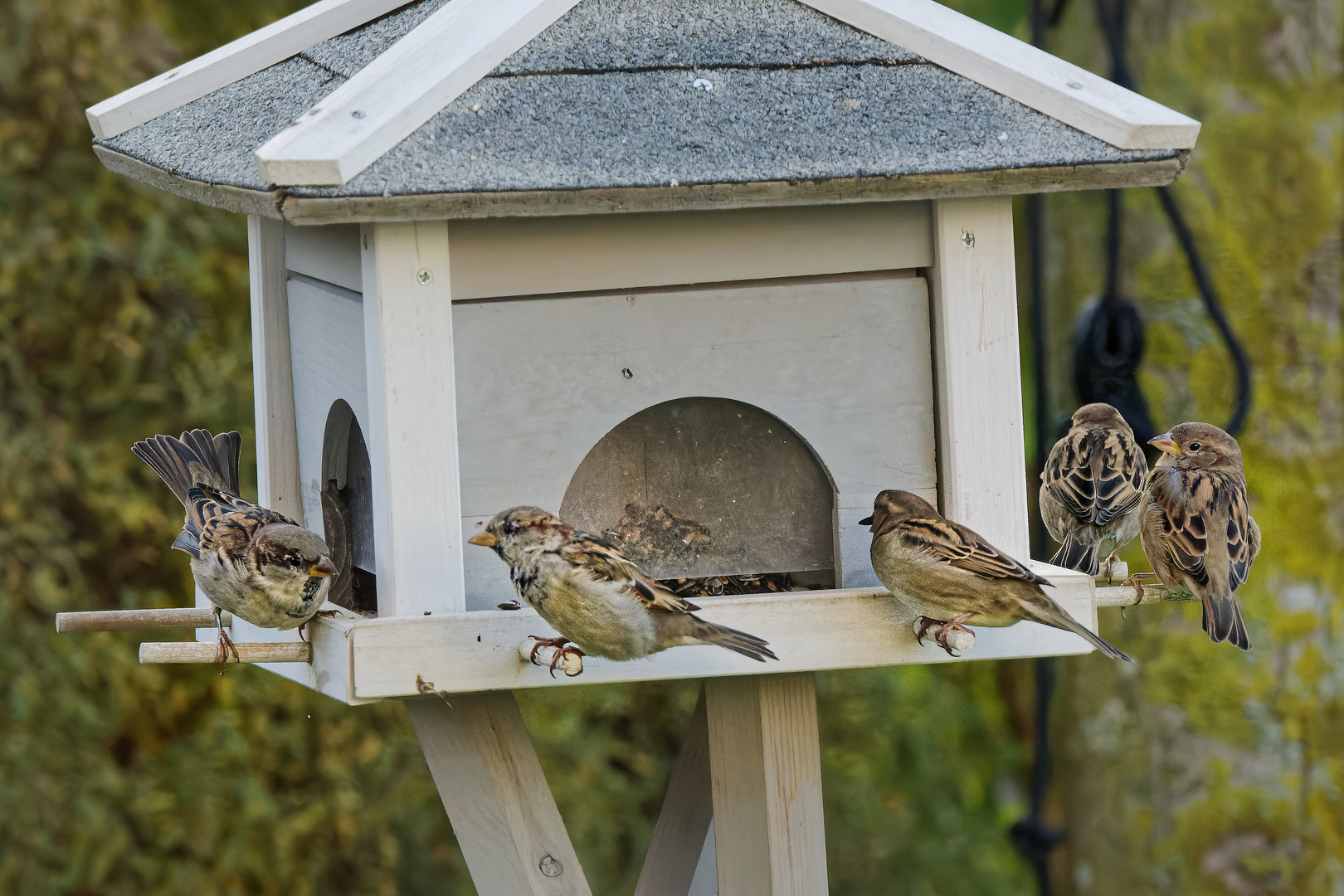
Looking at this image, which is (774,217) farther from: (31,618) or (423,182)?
(31,618)

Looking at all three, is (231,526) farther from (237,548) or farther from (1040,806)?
(1040,806)

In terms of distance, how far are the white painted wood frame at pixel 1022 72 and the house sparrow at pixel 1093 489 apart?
900 millimetres

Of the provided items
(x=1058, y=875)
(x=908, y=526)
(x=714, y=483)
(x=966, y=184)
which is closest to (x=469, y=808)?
(x=714, y=483)

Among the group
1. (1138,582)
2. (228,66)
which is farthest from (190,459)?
(1138,582)

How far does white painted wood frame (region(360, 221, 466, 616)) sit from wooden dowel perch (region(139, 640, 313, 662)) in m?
0.19

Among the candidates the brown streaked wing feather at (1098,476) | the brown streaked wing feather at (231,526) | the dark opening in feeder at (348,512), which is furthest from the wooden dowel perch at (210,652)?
the brown streaked wing feather at (1098,476)

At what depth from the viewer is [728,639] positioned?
224 centimetres

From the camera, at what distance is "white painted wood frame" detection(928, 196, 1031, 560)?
2555 mm

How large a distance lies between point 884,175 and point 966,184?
0.47 ft

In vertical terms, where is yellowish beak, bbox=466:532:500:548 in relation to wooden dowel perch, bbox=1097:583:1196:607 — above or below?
above

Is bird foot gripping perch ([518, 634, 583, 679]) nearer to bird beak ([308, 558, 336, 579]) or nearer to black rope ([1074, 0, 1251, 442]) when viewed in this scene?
bird beak ([308, 558, 336, 579])

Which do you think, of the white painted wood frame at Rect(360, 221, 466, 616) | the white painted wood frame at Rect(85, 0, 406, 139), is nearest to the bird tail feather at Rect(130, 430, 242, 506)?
the white painted wood frame at Rect(85, 0, 406, 139)

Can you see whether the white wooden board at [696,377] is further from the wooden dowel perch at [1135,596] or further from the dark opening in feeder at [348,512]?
the dark opening in feeder at [348,512]

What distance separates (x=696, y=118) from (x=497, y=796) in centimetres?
117
